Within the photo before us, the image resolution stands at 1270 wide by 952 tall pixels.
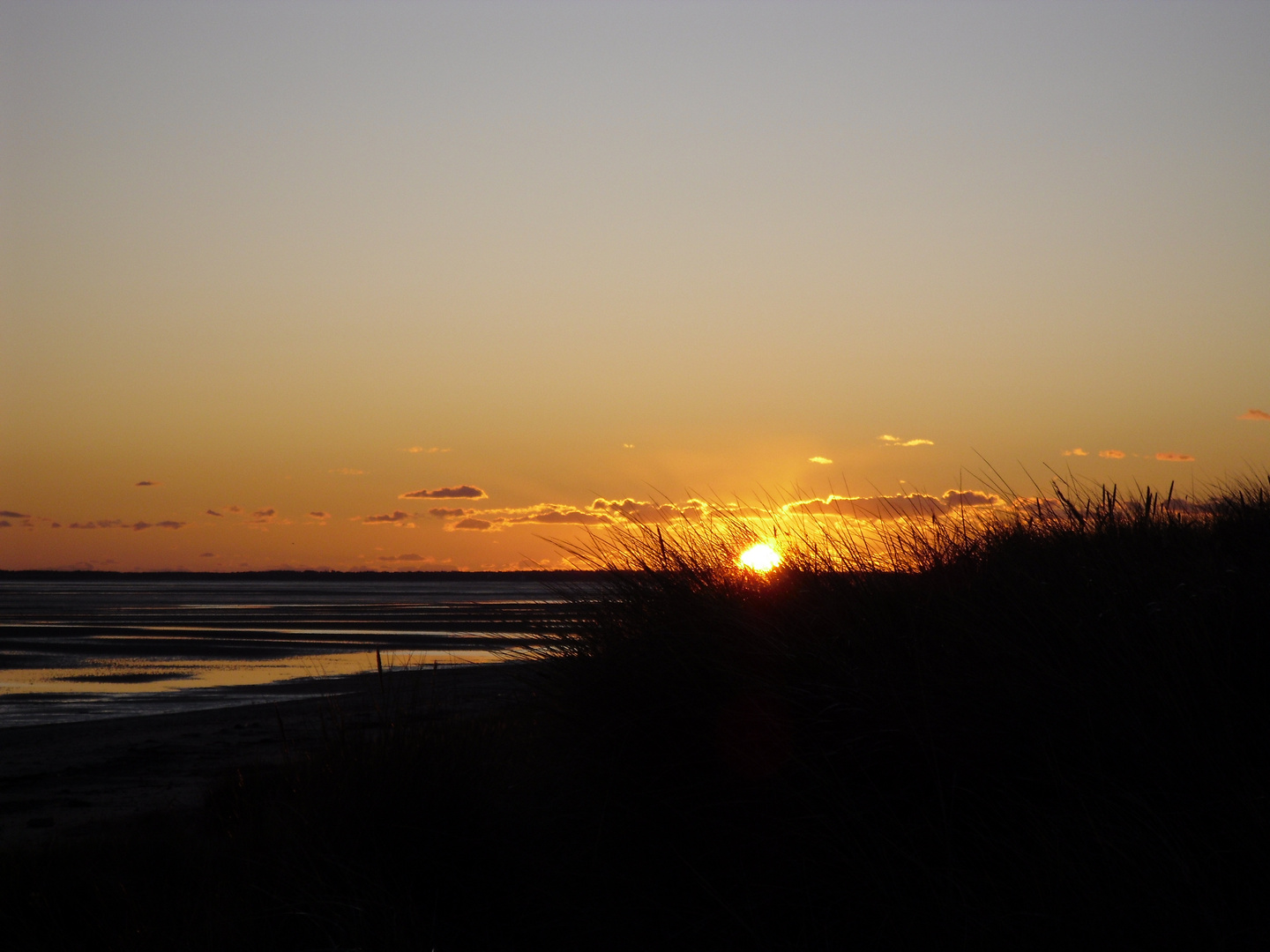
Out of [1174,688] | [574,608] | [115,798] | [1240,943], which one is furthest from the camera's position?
[115,798]

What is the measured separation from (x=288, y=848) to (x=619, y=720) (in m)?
2.30

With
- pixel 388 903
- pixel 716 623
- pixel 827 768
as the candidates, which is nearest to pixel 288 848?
→ pixel 388 903

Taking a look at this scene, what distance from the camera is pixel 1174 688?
3707mm

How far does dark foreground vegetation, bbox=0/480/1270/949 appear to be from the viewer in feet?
11.2

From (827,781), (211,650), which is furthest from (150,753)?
(211,650)

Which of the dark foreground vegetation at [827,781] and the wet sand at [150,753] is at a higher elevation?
the dark foreground vegetation at [827,781]

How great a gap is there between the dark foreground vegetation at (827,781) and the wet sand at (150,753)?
38.3 inches

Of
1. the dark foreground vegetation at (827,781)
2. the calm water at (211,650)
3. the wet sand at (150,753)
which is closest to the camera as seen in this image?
the dark foreground vegetation at (827,781)

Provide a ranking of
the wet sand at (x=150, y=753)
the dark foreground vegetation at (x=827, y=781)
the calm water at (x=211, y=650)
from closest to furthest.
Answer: the dark foreground vegetation at (x=827, y=781), the wet sand at (x=150, y=753), the calm water at (x=211, y=650)

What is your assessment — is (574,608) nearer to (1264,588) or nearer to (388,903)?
(388,903)

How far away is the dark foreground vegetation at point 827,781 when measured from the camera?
341 cm

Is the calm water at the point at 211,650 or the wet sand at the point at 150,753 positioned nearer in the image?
the wet sand at the point at 150,753

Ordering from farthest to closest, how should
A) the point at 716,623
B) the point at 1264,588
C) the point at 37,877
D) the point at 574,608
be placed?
the point at 574,608 < the point at 37,877 < the point at 716,623 < the point at 1264,588

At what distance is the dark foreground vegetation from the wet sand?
38.3 inches
